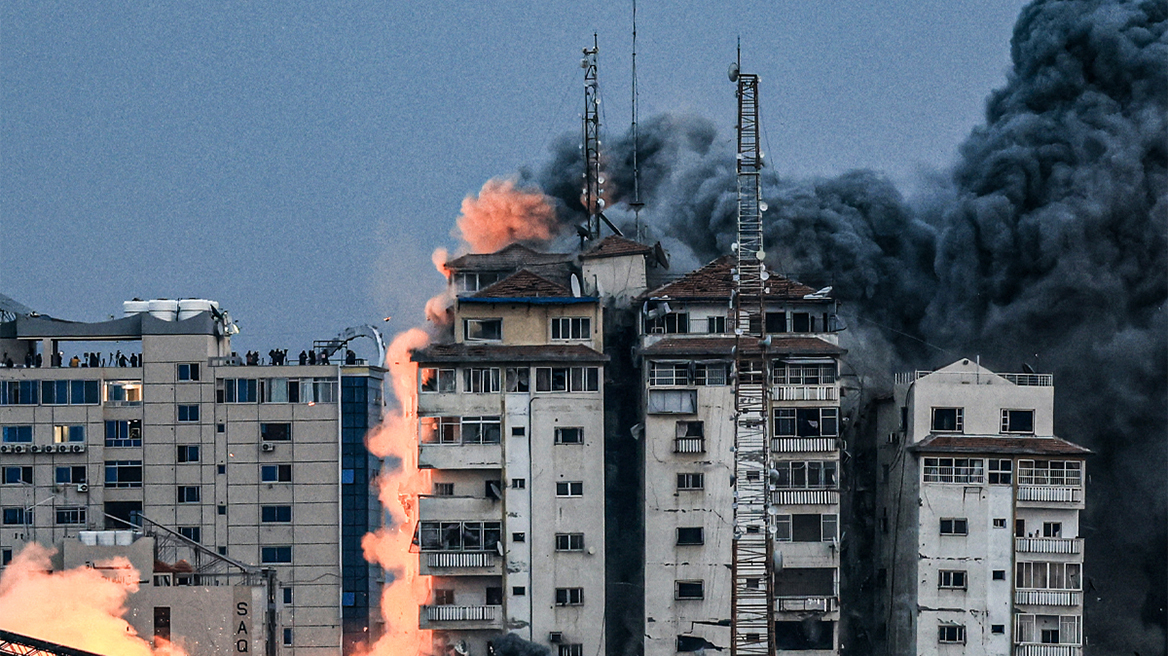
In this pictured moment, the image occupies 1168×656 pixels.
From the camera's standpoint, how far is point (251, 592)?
120812 mm

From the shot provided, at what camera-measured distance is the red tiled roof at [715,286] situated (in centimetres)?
12631

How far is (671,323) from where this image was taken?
4985 inches

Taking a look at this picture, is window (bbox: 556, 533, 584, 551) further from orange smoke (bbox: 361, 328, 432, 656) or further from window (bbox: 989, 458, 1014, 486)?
window (bbox: 989, 458, 1014, 486)

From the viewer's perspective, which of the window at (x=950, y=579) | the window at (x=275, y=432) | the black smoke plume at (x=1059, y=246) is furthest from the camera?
the black smoke plume at (x=1059, y=246)

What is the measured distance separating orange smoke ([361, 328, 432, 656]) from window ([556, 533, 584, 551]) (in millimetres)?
6166

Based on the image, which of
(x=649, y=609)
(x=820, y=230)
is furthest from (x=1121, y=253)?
(x=649, y=609)

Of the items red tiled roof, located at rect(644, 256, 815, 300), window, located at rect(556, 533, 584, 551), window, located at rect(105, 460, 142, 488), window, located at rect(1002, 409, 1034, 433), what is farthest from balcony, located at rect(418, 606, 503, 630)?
window, located at rect(1002, 409, 1034, 433)

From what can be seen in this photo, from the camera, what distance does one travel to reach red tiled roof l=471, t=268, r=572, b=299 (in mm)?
127500

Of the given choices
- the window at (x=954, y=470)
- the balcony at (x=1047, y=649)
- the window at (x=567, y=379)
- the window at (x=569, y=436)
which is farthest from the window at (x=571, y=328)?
the balcony at (x=1047, y=649)

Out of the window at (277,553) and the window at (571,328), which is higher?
the window at (571,328)

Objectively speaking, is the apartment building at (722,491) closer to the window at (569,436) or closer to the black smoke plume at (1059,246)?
the window at (569,436)

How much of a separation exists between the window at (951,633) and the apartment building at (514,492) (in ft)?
46.7

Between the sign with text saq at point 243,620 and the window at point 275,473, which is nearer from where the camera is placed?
the sign with text saq at point 243,620

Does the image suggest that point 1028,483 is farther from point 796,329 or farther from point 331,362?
point 331,362
